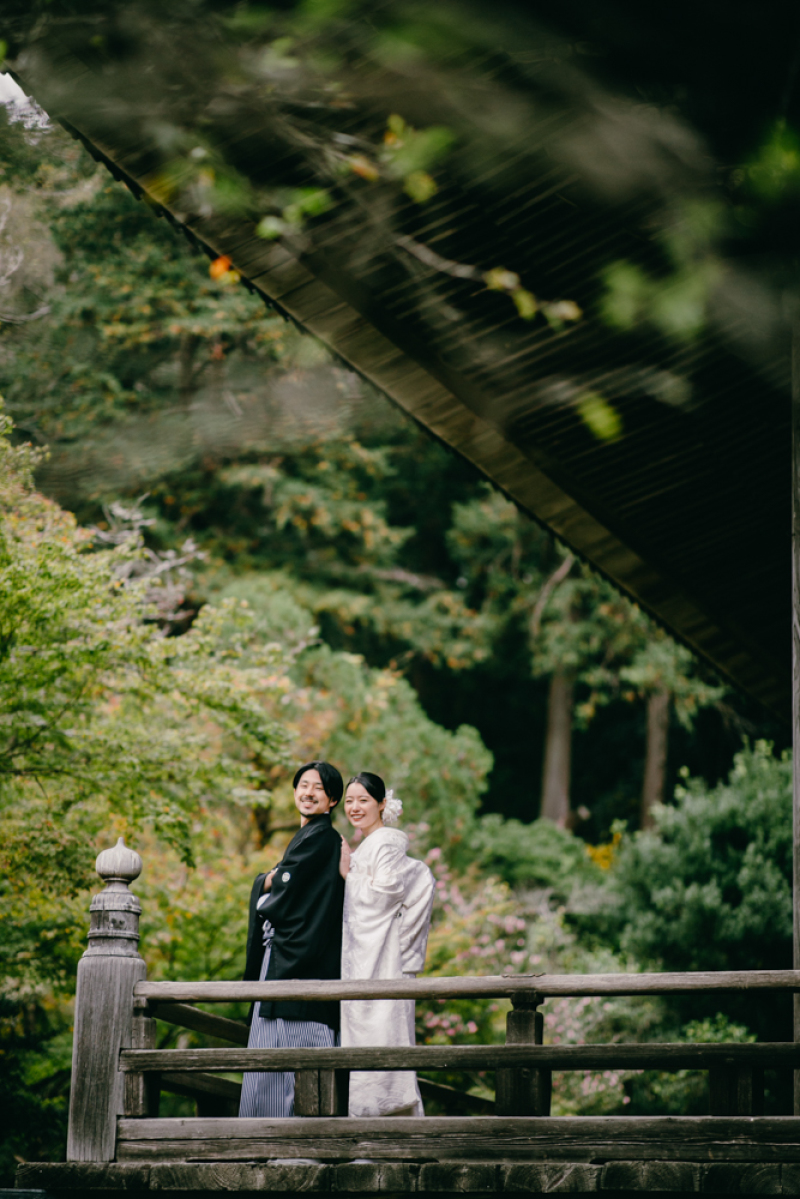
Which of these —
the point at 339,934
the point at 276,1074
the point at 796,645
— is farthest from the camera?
the point at 339,934

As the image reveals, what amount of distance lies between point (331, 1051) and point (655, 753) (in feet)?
58.2

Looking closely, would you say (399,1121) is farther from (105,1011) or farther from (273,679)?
(273,679)

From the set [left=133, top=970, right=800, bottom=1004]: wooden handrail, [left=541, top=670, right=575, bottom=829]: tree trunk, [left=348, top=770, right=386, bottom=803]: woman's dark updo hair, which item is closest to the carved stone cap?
[left=133, top=970, right=800, bottom=1004]: wooden handrail

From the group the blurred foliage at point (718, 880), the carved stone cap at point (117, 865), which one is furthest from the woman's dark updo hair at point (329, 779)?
the blurred foliage at point (718, 880)

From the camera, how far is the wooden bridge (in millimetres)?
3504

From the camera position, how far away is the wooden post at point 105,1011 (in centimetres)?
407

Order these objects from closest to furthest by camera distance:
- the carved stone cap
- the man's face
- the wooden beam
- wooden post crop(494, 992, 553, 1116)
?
the wooden beam → wooden post crop(494, 992, 553, 1116) → the carved stone cap → the man's face

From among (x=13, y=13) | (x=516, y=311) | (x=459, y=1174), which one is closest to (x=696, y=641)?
(x=516, y=311)

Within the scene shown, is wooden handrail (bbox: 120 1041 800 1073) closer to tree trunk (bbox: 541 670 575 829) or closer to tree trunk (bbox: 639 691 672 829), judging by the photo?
tree trunk (bbox: 541 670 575 829)

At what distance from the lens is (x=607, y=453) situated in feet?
17.3

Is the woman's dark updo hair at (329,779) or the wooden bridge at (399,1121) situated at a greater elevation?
the woman's dark updo hair at (329,779)

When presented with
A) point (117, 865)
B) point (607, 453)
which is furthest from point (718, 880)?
point (117, 865)

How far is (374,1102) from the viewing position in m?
4.44

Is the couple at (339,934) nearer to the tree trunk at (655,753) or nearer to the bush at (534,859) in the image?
the bush at (534,859)
